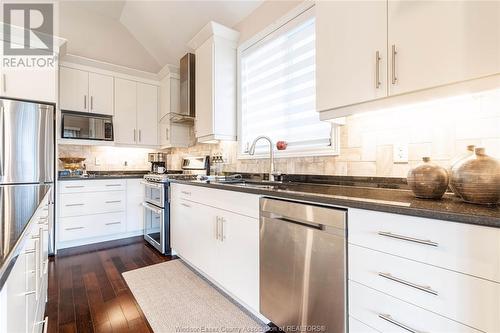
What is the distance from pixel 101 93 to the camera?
3.54 metres

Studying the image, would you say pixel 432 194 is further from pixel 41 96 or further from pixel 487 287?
pixel 41 96

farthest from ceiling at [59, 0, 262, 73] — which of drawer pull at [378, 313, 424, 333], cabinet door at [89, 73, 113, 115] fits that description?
drawer pull at [378, 313, 424, 333]

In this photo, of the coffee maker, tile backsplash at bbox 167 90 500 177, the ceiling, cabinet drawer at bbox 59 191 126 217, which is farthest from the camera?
the coffee maker

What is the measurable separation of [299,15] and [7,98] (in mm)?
3048

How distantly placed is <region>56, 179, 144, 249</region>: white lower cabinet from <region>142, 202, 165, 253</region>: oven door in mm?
274

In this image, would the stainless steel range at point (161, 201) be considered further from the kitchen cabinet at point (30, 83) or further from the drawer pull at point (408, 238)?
the drawer pull at point (408, 238)

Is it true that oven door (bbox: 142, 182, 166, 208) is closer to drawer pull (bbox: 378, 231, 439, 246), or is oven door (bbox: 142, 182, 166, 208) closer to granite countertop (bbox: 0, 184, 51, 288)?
granite countertop (bbox: 0, 184, 51, 288)

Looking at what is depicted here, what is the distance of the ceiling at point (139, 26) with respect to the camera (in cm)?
291

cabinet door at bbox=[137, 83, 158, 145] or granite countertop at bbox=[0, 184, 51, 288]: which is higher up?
cabinet door at bbox=[137, 83, 158, 145]

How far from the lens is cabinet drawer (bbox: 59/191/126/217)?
3.01 metres

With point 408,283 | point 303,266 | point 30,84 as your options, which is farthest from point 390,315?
point 30,84

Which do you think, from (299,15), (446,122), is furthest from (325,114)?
(299,15)

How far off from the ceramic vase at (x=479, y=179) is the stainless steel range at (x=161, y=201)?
2410 mm

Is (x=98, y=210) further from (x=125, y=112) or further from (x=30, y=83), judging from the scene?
(x=30, y=83)
